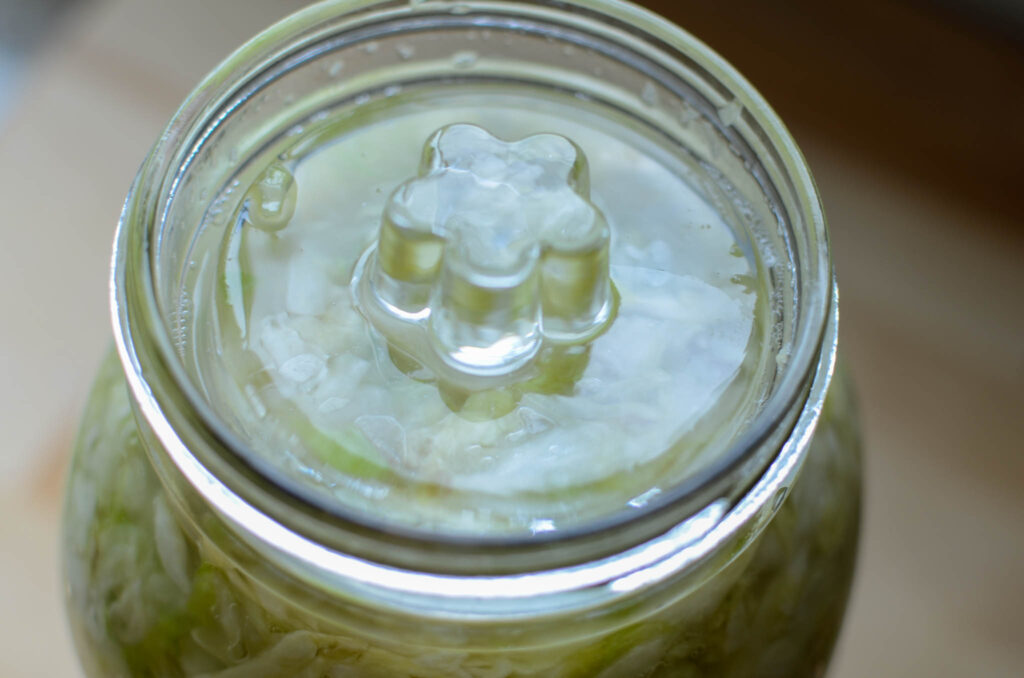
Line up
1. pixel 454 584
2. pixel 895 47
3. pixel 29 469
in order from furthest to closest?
pixel 895 47, pixel 29 469, pixel 454 584

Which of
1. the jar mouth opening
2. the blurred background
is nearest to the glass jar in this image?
the jar mouth opening

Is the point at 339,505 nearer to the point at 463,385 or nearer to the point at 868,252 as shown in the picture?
the point at 463,385

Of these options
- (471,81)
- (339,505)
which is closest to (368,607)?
(339,505)

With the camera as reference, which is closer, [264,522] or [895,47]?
[264,522]

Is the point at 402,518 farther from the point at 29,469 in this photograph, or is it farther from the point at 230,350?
the point at 29,469

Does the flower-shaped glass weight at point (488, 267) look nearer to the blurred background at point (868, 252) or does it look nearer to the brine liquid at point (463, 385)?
the brine liquid at point (463, 385)

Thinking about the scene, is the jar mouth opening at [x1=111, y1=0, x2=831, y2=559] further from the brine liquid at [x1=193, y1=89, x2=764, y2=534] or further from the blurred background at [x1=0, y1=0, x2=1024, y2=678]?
the blurred background at [x1=0, y1=0, x2=1024, y2=678]

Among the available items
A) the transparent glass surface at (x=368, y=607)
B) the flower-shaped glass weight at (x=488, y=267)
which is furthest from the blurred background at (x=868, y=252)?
the flower-shaped glass weight at (x=488, y=267)

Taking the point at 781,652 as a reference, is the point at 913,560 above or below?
above

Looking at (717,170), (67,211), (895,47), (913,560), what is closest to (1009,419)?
(913,560)
